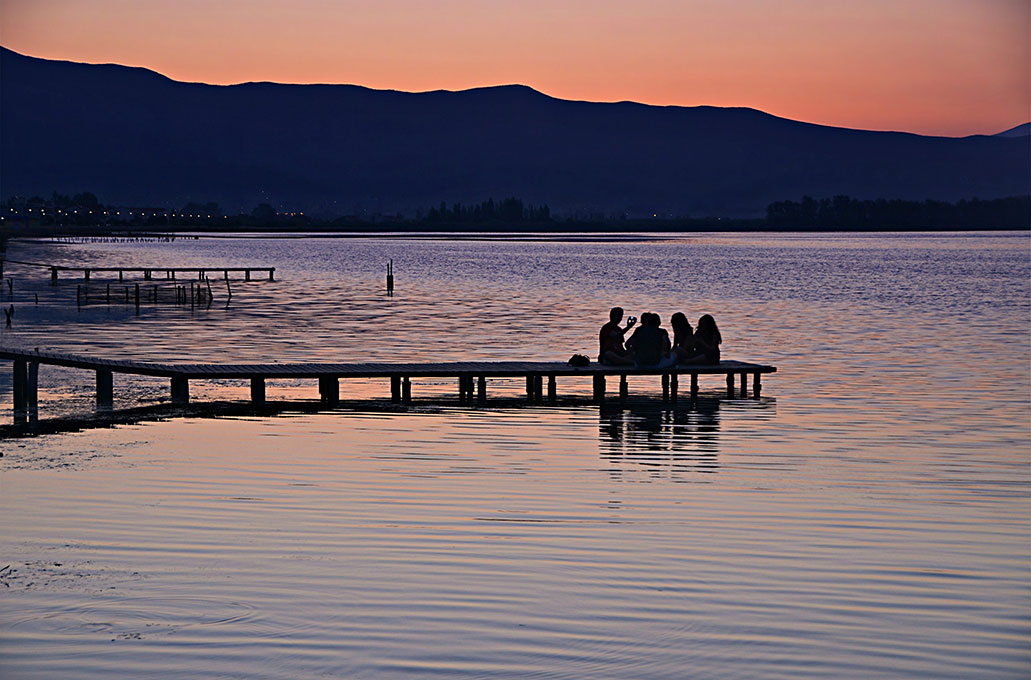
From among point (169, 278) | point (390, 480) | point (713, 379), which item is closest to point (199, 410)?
point (390, 480)

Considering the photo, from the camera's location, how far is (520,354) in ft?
123

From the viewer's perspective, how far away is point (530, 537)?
1345 centimetres

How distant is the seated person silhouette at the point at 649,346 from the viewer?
25266mm

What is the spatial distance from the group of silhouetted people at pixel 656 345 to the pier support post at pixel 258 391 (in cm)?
673

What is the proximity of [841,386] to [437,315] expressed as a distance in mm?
30517

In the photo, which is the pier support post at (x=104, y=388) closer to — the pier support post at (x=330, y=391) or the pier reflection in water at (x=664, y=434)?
the pier support post at (x=330, y=391)

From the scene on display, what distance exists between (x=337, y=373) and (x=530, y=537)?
12510 millimetres

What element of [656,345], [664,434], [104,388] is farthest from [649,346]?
[104,388]

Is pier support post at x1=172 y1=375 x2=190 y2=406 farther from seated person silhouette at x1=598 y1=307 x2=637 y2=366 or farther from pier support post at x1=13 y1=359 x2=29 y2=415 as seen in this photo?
seated person silhouette at x1=598 y1=307 x2=637 y2=366

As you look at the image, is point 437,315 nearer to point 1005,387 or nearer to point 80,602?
point 1005,387

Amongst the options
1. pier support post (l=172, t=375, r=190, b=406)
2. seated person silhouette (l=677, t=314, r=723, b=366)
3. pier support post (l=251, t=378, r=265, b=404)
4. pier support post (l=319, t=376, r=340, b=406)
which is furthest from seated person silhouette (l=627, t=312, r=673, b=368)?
pier support post (l=172, t=375, r=190, b=406)

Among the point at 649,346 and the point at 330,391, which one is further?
the point at 330,391

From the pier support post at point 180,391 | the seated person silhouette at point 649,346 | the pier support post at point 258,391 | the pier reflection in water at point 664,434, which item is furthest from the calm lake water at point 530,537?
the pier support post at point 180,391

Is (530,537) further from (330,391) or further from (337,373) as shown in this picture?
(330,391)
